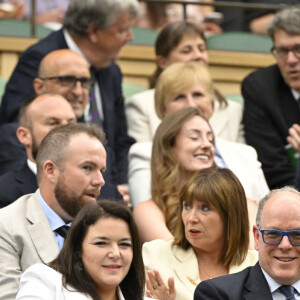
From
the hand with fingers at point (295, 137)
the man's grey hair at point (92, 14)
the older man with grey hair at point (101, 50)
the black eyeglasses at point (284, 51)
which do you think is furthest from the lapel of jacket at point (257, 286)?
the man's grey hair at point (92, 14)

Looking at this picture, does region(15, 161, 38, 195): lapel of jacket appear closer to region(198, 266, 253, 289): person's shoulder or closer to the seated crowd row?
the seated crowd row

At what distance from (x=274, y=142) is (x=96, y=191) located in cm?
210

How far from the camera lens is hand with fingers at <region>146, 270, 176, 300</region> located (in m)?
4.68

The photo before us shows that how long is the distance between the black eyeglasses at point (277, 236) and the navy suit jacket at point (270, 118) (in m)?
2.37

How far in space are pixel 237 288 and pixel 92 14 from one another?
10.6 ft

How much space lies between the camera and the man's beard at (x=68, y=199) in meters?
5.10

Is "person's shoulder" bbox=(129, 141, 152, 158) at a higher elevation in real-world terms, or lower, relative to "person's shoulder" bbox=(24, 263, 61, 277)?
higher

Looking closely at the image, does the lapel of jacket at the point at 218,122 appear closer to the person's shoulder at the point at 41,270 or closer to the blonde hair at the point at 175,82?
the blonde hair at the point at 175,82

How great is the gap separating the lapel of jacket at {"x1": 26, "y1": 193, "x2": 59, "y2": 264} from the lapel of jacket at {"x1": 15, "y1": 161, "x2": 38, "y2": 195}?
46 centimetres

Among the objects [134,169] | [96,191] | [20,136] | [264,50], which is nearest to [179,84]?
[134,169]

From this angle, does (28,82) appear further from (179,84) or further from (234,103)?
(234,103)

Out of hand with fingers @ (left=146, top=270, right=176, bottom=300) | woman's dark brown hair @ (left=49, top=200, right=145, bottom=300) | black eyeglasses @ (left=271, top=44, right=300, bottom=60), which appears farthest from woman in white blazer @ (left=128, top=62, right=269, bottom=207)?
woman's dark brown hair @ (left=49, top=200, right=145, bottom=300)

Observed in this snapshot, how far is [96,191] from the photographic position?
5.19 m

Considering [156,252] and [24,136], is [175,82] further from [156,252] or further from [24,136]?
[156,252]
